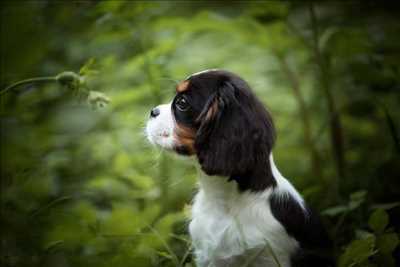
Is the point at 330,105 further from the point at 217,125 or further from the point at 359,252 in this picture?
the point at 359,252

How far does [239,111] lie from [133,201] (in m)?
1.92

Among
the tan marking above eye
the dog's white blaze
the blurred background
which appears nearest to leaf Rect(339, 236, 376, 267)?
the blurred background

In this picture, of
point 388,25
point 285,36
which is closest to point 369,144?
point 388,25

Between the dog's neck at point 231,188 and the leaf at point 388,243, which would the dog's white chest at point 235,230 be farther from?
the leaf at point 388,243

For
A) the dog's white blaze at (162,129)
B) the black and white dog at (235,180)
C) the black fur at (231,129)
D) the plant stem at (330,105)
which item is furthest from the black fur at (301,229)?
the plant stem at (330,105)

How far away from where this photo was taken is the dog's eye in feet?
9.64

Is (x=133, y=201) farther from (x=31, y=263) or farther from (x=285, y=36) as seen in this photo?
(x=31, y=263)

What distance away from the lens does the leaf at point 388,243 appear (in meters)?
2.79

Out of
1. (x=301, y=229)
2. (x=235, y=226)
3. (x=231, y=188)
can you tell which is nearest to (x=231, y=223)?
(x=235, y=226)

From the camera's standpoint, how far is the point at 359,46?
402 cm

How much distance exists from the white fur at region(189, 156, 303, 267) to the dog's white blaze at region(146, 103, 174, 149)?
0.24 m

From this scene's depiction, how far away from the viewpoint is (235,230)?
2867 mm

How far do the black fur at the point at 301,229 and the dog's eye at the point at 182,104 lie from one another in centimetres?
59

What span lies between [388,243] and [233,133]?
873 mm
